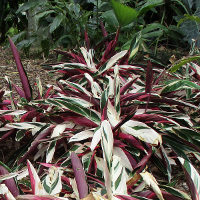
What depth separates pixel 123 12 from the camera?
69.6 inches

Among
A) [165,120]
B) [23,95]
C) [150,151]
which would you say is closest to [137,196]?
[150,151]

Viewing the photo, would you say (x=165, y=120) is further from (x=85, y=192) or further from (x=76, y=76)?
(x=76, y=76)

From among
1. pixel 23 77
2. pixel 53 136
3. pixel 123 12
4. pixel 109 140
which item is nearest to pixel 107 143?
pixel 109 140

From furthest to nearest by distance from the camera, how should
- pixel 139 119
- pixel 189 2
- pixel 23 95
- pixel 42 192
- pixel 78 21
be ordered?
pixel 189 2 < pixel 78 21 < pixel 23 95 < pixel 139 119 < pixel 42 192

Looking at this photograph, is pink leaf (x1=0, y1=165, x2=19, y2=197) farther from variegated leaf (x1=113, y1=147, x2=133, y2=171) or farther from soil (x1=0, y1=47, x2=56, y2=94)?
soil (x1=0, y1=47, x2=56, y2=94)

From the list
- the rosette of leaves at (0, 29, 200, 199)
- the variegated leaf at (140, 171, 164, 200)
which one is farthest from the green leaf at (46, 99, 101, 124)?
the variegated leaf at (140, 171, 164, 200)

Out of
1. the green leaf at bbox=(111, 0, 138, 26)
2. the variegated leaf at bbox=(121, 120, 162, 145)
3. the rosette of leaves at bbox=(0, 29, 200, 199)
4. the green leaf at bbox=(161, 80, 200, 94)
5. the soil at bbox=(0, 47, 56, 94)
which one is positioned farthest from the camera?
the soil at bbox=(0, 47, 56, 94)

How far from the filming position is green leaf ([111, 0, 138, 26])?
1.75m

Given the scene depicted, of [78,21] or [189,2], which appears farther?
[189,2]

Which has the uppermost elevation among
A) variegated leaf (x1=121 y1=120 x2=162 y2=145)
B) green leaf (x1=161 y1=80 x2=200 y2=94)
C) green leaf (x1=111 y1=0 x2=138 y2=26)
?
green leaf (x1=111 y1=0 x2=138 y2=26)

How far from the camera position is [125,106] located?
111cm

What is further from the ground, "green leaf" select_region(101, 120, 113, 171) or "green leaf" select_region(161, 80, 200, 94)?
"green leaf" select_region(101, 120, 113, 171)

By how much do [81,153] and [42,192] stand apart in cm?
28

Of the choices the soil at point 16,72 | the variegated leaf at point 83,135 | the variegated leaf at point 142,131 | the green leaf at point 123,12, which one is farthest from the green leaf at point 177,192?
the green leaf at point 123,12
